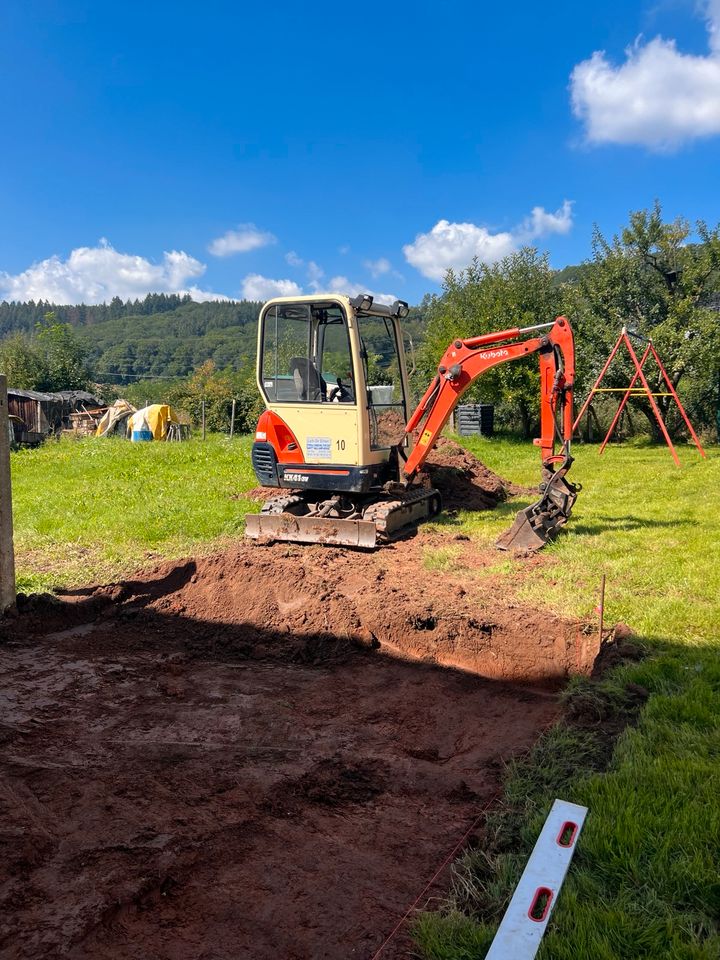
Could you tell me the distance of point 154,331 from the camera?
360 ft

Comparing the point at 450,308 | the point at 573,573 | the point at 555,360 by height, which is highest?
the point at 450,308

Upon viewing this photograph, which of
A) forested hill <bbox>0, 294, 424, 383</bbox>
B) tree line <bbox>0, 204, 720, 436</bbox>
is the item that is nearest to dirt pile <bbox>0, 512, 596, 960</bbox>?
tree line <bbox>0, 204, 720, 436</bbox>

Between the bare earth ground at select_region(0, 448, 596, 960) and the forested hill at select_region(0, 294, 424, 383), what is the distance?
64.2 metres

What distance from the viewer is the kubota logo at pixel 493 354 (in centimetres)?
842

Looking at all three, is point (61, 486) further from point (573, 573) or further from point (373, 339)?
point (573, 573)

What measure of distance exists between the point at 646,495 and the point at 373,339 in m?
5.24

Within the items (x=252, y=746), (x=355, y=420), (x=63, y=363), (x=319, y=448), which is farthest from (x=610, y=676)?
(x=63, y=363)

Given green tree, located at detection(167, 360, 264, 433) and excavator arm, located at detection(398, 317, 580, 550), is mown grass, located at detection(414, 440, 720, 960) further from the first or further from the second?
green tree, located at detection(167, 360, 264, 433)

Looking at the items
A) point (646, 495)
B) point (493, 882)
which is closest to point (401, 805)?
point (493, 882)

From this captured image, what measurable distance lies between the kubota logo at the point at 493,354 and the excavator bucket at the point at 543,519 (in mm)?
1578

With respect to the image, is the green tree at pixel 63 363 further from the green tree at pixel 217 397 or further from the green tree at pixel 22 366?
the green tree at pixel 217 397

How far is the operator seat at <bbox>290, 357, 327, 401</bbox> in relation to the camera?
8.62 m

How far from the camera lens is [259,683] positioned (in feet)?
16.6

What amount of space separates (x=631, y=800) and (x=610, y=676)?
60.4 inches
